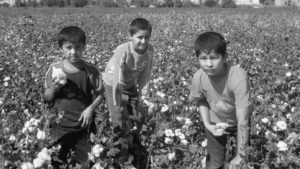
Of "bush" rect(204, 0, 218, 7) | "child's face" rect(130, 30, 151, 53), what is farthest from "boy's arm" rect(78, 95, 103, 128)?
"bush" rect(204, 0, 218, 7)

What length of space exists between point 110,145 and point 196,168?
0.47 metres

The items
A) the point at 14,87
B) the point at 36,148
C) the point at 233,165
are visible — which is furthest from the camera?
the point at 14,87

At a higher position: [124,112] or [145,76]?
[145,76]

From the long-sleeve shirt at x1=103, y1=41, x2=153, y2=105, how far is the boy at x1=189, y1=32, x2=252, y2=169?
502mm

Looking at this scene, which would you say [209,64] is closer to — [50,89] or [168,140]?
[168,140]

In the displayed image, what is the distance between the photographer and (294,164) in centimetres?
212

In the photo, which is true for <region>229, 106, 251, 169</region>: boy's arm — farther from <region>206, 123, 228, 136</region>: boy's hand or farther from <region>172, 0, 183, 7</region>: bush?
<region>172, 0, 183, 7</region>: bush

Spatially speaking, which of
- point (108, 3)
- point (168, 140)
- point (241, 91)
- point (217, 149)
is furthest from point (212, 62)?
point (108, 3)

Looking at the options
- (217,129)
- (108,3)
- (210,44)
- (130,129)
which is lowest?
(108,3)

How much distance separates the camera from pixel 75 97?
2.65 metres

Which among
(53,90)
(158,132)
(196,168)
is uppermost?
(53,90)

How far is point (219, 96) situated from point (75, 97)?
2.88 ft

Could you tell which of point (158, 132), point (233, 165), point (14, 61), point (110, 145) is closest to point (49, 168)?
point (110, 145)

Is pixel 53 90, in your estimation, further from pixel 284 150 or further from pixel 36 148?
pixel 284 150
